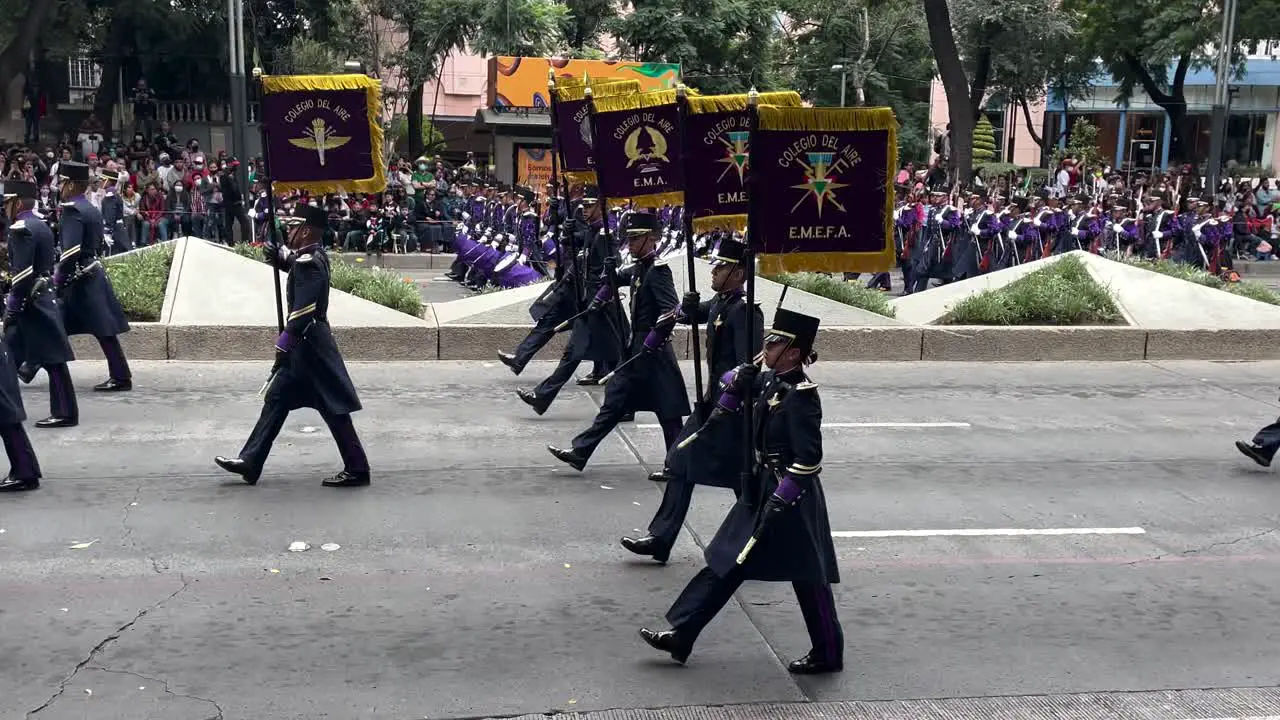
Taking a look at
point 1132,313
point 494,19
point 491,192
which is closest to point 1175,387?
point 1132,313

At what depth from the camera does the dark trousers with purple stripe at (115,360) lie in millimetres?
11441

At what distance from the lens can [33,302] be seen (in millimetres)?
9961

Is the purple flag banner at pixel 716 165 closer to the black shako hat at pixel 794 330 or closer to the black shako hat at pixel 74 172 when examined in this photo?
the black shako hat at pixel 794 330

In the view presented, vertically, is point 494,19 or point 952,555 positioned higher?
point 494,19

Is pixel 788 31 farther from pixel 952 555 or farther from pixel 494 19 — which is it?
pixel 952 555

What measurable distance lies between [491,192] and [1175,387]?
46.4ft

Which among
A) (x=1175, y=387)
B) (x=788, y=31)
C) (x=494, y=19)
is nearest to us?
(x=1175, y=387)

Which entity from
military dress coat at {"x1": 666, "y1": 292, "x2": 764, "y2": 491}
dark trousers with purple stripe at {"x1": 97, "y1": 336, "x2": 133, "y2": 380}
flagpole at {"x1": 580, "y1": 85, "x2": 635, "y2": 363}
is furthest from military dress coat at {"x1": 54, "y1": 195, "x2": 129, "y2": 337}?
military dress coat at {"x1": 666, "y1": 292, "x2": 764, "y2": 491}

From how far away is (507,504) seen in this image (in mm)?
8438

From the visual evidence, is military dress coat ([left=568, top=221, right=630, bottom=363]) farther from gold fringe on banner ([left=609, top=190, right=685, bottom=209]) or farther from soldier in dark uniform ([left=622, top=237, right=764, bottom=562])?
soldier in dark uniform ([left=622, top=237, right=764, bottom=562])

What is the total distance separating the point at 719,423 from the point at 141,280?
9.31 m

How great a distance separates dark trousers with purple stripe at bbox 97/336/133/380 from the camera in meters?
11.4

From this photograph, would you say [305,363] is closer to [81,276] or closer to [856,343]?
[81,276]

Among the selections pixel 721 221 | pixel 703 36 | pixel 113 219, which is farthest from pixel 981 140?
pixel 721 221
